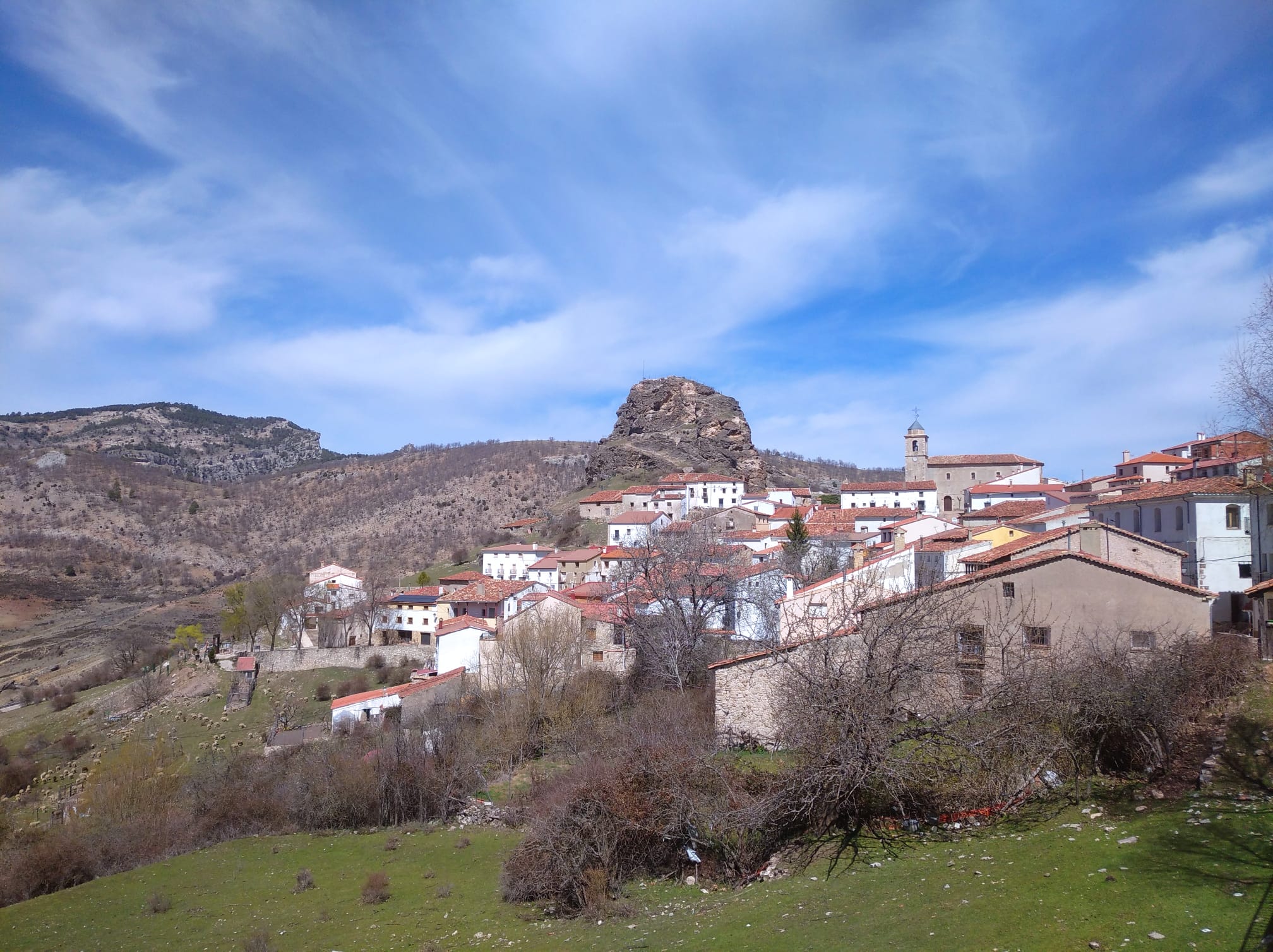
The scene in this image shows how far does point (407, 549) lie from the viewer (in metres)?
103

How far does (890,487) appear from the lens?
234 feet

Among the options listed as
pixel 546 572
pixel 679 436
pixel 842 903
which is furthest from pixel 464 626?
pixel 679 436

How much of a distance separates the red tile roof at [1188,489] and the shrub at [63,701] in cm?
5830

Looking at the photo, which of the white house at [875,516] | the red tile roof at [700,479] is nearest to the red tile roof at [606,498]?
the red tile roof at [700,479]

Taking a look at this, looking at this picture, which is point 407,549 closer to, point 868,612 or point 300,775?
point 300,775

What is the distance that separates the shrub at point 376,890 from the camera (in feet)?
53.9

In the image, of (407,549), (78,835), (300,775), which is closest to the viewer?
(78,835)

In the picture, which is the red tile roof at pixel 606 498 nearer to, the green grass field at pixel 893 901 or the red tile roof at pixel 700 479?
the red tile roof at pixel 700 479

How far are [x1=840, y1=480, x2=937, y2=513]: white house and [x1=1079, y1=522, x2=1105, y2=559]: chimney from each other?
49870 mm

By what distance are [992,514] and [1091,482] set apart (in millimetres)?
9631

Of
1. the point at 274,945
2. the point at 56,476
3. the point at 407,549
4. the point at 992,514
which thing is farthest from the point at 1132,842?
the point at 56,476

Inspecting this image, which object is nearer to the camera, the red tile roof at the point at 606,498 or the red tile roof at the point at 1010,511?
the red tile roof at the point at 1010,511

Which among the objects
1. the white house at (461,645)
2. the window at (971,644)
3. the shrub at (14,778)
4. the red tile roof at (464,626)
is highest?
the window at (971,644)

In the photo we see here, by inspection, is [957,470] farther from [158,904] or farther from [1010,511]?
[158,904]
